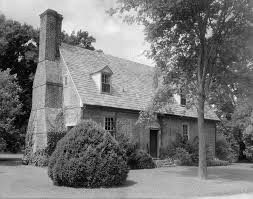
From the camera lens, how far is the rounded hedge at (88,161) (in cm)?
1384

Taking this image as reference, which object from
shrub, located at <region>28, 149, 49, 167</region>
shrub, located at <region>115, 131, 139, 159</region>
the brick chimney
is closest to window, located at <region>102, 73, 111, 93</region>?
the brick chimney

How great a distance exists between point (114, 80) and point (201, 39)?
33.4 feet

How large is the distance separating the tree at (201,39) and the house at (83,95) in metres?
4.08

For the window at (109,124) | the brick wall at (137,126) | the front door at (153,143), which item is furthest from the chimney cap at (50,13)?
the front door at (153,143)

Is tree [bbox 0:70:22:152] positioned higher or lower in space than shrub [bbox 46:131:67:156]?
higher

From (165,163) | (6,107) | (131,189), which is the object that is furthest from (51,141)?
(131,189)

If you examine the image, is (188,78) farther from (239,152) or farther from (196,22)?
(239,152)

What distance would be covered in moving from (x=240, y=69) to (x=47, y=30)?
1447 cm

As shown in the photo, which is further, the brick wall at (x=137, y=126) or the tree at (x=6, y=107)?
the tree at (x=6, y=107)

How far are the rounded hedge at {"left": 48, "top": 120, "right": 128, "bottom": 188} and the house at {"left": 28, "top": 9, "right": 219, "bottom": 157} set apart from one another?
8.48m

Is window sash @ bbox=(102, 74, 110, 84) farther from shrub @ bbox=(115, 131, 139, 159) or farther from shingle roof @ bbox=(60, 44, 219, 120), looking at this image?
shrub @ bbox=(115, 131, 139, 159)

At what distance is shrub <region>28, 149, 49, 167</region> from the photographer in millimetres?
23250

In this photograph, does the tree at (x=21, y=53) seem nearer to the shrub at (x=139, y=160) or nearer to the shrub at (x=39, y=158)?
the shrub at (x=39, y=158)

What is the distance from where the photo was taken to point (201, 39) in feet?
62.2
